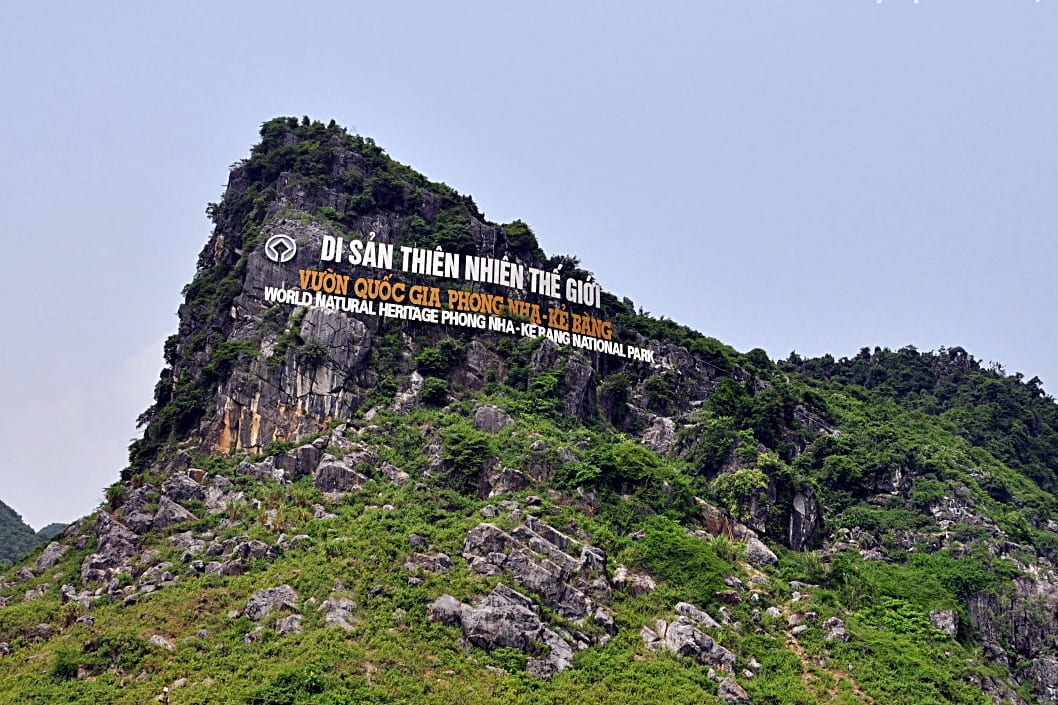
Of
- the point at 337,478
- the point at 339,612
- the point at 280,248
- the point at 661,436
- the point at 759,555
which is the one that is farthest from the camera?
the point at 661,436

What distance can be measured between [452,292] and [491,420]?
12247 millimetres

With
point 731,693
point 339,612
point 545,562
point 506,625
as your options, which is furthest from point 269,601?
point 731,693

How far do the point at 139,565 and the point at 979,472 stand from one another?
54.0 metres

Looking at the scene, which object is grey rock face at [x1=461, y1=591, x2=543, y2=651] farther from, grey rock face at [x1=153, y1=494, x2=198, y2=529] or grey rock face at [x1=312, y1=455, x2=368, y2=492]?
grey rock face at [x1=153, y1=494, x2=198, y2=529]

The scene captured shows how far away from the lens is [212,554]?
198ft

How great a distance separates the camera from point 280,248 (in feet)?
253

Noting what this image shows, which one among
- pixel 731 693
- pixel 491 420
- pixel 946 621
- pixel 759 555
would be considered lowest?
pixel 731 693

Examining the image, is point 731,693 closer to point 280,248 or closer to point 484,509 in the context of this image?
point 484,509

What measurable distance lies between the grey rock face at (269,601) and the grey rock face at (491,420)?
18.3 meters

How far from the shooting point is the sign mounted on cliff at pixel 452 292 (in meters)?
76.6

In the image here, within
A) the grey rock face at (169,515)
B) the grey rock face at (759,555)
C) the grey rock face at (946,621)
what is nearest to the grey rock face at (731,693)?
the grey rock face at (759,555)

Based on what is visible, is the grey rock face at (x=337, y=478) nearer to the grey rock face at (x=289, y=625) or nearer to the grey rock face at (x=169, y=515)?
the grey rock face at (x=169, y=515)

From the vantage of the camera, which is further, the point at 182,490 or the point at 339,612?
the point at 182,490

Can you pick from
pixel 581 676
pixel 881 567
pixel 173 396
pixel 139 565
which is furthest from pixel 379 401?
pixel 881 567
